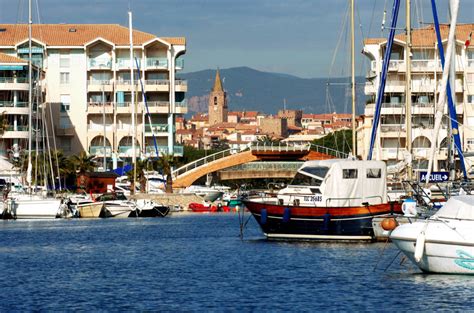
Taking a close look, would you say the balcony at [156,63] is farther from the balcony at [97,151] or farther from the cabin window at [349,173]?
the cabin window at [349,173]

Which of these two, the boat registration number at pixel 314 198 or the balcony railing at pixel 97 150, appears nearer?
the boat registration number at pixel 314 198

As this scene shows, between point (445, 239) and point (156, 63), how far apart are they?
10258 centimetres

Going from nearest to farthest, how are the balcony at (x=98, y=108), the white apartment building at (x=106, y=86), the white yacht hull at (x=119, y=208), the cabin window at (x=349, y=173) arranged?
the cabin window at (x=349, y=173) → the white yacht hull at (x=119, y=208) → the white apartment building at (x=106, y=86) → the balcony at (x=98, y=108)

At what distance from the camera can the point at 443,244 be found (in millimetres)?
40906

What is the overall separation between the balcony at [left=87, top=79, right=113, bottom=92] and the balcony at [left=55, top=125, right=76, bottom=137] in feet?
15.2

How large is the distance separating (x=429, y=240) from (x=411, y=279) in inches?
87.0

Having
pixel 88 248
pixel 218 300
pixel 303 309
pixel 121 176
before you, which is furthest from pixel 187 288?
pixel 121 176

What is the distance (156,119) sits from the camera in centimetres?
14300

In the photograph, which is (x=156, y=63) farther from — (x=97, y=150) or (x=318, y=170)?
(x=318, y=170)

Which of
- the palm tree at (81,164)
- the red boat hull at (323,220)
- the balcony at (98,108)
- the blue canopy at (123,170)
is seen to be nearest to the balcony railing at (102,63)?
the balcony at (98,108)

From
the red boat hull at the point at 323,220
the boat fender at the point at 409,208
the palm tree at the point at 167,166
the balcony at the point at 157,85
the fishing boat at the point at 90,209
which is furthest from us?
the balcony at the point at 157,85

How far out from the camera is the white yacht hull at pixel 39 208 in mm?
91438

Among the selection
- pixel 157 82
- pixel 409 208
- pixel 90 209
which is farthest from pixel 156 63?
pixel 409 208

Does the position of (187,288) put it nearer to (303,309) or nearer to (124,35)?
(303,309)
